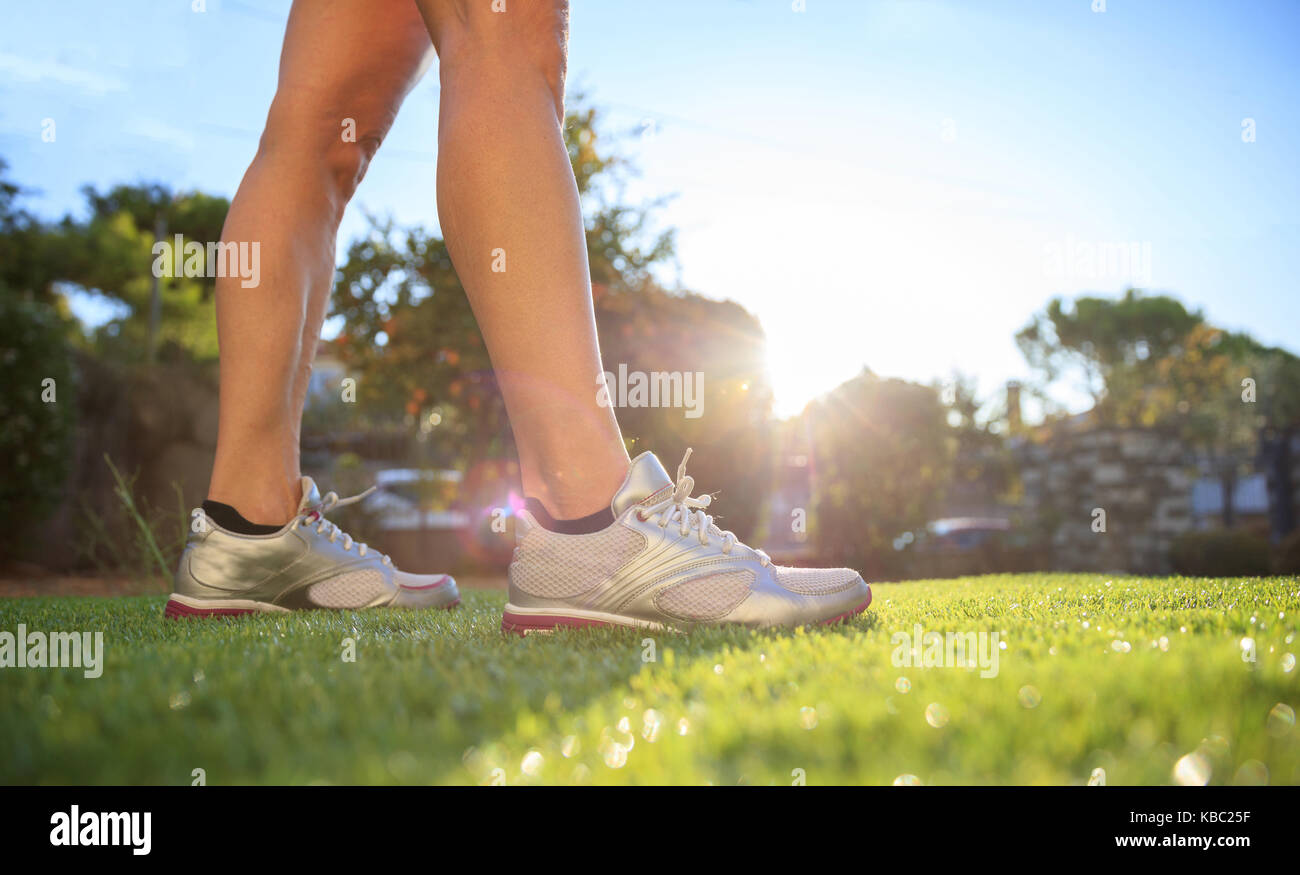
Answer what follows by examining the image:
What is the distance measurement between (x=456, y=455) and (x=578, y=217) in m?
9.36

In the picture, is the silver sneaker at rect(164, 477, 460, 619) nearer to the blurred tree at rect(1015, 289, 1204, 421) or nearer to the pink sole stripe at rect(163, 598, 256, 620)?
the pink sole stripe at rect(163, 598, 256, 620)

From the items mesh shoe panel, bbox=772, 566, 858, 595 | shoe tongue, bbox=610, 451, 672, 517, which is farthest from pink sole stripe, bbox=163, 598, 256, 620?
mesh shoe panel, bbox=772, 566, 858, 595

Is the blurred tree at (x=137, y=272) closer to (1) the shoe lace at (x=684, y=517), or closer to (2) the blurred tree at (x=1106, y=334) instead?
(1) the shoe lace at (x=684, y=517)

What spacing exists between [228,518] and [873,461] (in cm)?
720

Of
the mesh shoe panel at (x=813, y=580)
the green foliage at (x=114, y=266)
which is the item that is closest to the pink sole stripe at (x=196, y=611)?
the mesh shoe panel at (x=813, y=580)

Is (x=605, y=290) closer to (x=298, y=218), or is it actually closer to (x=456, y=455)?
(x=456, y=455)

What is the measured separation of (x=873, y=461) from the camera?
8180 millimetres

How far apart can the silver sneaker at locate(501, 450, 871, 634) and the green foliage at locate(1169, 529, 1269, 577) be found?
7779mm

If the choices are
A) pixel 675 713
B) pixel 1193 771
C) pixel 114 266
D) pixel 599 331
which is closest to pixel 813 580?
pixel 675 713

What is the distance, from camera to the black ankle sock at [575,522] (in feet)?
4.70

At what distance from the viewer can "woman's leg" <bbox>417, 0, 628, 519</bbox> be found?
1.41 metres

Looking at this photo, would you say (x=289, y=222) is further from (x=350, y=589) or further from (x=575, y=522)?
(x=575, y=522)

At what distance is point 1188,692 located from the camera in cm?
78

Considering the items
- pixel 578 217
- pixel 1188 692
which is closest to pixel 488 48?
pixel 578 217
